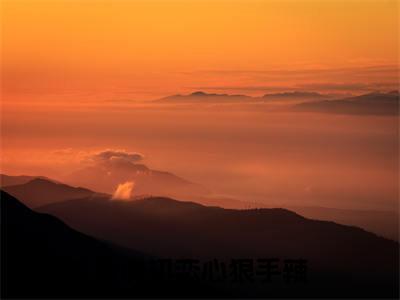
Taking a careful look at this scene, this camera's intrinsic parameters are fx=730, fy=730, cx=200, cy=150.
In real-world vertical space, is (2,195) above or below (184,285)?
above

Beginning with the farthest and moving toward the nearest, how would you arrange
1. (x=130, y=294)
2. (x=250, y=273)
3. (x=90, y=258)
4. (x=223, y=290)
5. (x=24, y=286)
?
(x=223, y=290), (x=90, y=258), (x=130, y=294), (x=24, y=286), (x=250, y=273)

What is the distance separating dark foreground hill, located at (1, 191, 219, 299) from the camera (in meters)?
128

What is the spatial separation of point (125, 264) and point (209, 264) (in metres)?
32.5

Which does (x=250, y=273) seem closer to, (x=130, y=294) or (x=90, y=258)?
(x=130, y=294)

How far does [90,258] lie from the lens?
484 ft

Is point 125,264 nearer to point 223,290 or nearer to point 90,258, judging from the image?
point 90,258

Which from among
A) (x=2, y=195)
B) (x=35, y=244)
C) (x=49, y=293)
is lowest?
(x=49, y=293)

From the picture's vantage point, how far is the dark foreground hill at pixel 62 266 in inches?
5039

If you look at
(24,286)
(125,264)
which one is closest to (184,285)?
(125,264)

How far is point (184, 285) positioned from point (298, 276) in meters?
29.5

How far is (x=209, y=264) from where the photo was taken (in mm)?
127000

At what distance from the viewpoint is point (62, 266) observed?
136 m

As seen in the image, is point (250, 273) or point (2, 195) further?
point (2, 195)

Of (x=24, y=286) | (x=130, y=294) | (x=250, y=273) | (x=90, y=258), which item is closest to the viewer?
(x=250, y=273)
